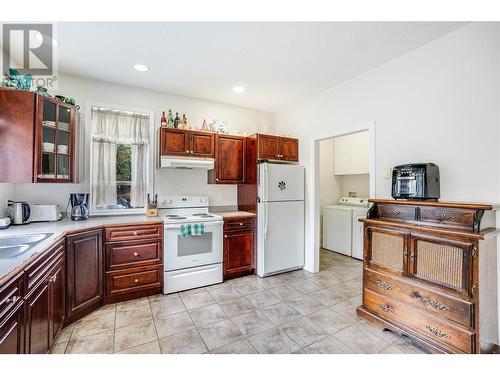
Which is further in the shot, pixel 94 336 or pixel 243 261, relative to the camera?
pixel 243 261

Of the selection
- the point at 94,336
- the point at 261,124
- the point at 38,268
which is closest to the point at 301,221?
the point at 261,124

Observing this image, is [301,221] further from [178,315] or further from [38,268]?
[38,268]

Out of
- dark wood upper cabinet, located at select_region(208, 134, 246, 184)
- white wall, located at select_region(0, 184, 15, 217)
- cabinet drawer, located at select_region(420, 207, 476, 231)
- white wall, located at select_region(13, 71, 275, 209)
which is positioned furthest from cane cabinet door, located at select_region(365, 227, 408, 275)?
white wall, located at select_region(0, 184, 15, 217)

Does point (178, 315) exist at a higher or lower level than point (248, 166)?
lower

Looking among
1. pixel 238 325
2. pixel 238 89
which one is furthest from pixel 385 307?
pixel 238 89

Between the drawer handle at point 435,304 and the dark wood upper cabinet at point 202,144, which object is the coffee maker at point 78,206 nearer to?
the dark wood upper cabinet at point 202,144

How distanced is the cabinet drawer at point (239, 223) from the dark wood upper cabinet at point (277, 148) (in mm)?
945

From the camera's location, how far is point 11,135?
6.97 ft

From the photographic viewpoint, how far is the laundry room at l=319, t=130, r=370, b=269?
4230mm

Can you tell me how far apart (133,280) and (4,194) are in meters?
1.57

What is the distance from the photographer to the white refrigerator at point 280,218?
338 cm

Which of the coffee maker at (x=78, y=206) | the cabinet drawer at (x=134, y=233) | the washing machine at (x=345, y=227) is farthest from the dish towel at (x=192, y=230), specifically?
the washing machine at (x=345, y=227)
